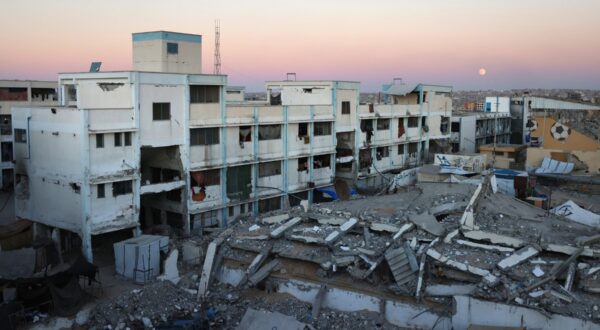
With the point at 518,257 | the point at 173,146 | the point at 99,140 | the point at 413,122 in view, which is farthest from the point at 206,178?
the point at 413,122

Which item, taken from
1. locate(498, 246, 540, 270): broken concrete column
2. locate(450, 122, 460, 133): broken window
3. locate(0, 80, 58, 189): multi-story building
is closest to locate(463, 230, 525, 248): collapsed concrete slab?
locate(498, 246, 540, 270): broken concrete column

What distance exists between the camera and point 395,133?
39.4 metres

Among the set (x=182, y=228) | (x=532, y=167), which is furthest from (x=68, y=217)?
(x=532, y=167)

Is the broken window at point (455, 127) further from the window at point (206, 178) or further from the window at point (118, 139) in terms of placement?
the window at point (118, 139)

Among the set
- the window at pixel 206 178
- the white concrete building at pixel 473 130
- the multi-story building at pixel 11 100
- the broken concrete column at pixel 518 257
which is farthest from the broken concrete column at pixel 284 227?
the white concrete building at pixel 473 130

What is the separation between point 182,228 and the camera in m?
26.9

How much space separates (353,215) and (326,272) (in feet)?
13.9

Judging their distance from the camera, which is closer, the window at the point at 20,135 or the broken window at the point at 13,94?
the window at the point at 20,135

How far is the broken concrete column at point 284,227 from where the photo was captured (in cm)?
2059

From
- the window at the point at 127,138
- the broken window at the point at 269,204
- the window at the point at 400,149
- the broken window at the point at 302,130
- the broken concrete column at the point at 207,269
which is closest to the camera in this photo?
the broken concrete column at the point at 207,269

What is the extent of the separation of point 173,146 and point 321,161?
10.4 metres

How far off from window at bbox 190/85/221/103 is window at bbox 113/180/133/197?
480 centimetres

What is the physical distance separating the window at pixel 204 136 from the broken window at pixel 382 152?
1385 centimetres

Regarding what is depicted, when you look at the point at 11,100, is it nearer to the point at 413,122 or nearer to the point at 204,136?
the point at 204,136
